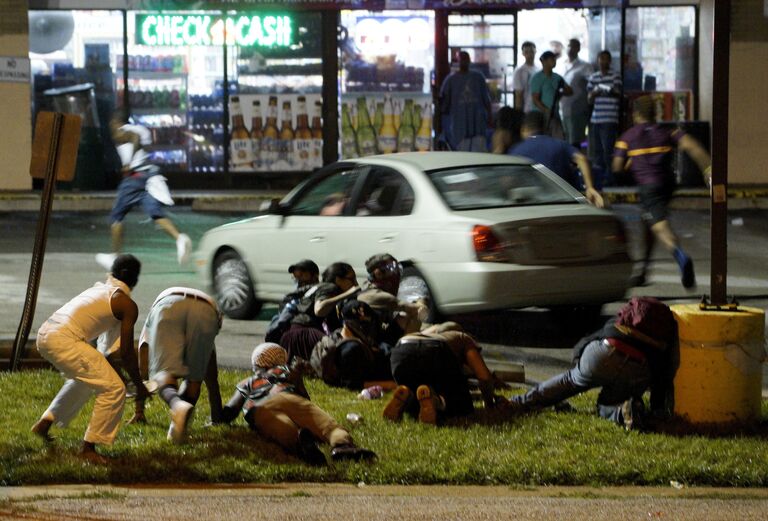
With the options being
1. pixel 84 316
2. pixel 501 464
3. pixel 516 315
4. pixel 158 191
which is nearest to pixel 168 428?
pixel 84 316

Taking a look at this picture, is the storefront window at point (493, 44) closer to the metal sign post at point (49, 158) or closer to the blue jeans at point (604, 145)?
the blue jeans at point (604, 145)

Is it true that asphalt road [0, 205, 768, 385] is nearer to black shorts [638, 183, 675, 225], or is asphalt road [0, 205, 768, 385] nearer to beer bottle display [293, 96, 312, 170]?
black shorts [638, 183, 675, 225]

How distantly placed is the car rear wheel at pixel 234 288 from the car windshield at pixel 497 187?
6.40 feet

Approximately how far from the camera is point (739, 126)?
22.2 meters

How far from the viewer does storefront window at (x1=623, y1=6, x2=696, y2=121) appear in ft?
74.4

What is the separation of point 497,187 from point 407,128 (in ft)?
38.4

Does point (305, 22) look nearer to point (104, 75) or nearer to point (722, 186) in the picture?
point (104, 75)

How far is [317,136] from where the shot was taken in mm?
22969

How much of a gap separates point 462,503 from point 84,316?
2.29 m

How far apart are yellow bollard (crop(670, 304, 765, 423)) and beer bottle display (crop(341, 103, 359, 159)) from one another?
15.0m

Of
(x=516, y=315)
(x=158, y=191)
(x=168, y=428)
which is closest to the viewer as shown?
(x=168, y=428)

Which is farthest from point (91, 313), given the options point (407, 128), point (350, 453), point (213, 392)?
point (407, 128)

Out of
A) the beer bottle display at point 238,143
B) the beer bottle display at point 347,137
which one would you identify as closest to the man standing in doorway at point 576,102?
the beer bottle display at point 347,137

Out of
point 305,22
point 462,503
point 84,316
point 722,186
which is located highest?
point 305,22
